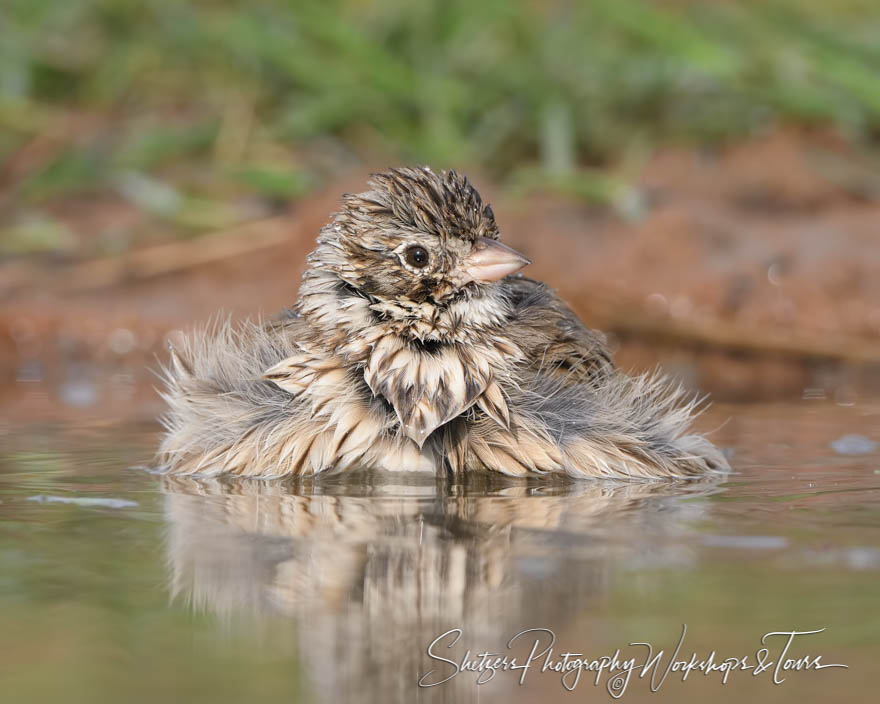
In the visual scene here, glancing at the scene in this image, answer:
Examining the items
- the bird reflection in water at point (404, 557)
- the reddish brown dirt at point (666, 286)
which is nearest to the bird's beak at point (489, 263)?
the bird reflection in water at point (404, 557)

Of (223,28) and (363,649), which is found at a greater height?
(223,28)

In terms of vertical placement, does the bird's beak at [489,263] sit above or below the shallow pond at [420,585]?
above

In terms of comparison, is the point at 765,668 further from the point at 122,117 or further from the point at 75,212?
the point at 122,117

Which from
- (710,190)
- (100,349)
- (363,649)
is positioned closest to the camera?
(363,649)

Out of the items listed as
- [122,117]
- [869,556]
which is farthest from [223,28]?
[869,556]

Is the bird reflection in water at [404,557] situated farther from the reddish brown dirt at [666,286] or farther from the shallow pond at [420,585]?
the reddish brown dirt at [666,286]

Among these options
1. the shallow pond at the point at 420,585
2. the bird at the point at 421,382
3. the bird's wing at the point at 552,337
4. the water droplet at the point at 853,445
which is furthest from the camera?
the water droplet at the point at 853,445

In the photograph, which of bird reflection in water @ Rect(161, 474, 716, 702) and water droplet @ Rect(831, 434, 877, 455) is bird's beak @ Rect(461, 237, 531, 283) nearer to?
bird reflection in water @ Rect(161, 474, 716, 702)
